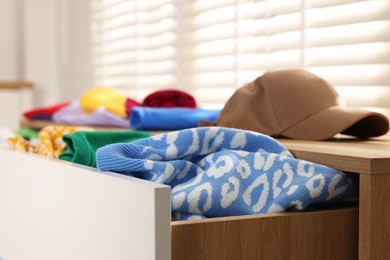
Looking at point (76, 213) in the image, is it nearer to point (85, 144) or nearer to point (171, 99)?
point (85, 144)

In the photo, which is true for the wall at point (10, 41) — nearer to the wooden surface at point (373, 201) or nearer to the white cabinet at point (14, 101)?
the white cabinet at point (14, 101)

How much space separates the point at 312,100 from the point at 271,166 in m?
0.34

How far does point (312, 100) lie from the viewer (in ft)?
4.08

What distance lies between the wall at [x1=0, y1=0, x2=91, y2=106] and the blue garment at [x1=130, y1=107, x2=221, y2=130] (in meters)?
1.35

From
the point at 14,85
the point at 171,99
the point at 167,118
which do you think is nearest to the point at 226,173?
the point at 167,118

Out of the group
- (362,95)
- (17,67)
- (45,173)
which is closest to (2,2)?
(17,67)

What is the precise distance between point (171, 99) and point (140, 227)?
1.20 metres

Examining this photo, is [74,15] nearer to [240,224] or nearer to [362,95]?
[362,95]

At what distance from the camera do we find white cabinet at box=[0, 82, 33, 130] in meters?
3.19

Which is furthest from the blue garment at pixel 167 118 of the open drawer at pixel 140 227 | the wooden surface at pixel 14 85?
the wooden surface at pixel 14 85

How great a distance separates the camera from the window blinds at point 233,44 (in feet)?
4.93

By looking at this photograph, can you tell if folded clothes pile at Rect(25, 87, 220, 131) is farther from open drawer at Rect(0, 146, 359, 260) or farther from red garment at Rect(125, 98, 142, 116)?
open drawer at Rect(0, 146, 359, 260)

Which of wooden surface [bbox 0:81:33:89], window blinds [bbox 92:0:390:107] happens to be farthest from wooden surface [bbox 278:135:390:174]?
wooden surface [bbox 0:81:33:89]

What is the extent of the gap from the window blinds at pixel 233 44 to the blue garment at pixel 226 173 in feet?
1.90
